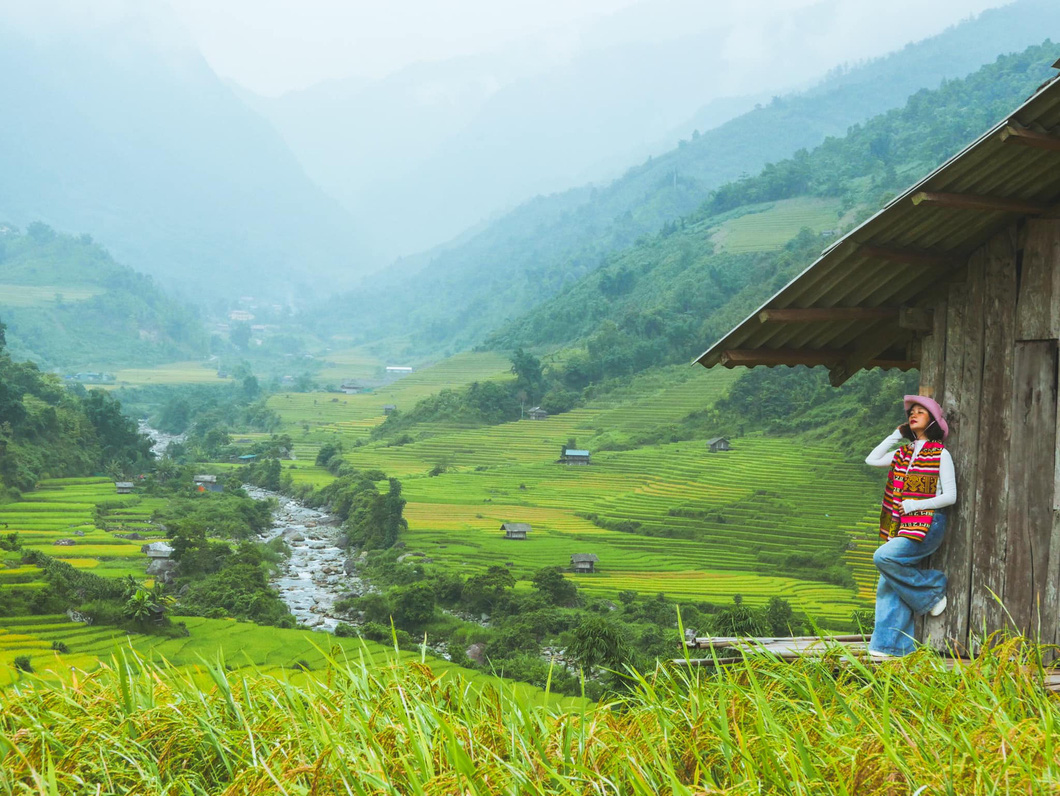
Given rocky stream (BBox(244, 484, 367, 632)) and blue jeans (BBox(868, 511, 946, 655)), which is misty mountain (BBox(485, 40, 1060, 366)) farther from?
blue jeans (BBox(868, 511, 946, 655))

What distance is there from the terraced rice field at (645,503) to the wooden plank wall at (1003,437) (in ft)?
48.0

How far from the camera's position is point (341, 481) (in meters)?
26.0

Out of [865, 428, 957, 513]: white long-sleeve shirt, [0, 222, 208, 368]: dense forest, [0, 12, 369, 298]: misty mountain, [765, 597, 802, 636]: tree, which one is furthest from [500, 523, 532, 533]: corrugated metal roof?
[0, 12, 369, 298]: misty mountain

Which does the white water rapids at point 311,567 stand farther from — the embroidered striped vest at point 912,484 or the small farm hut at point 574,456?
the embroidered striped vest at point 912,484

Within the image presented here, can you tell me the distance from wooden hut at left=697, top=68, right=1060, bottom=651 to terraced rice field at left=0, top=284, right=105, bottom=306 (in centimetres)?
4721

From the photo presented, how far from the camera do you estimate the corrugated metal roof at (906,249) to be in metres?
2.39

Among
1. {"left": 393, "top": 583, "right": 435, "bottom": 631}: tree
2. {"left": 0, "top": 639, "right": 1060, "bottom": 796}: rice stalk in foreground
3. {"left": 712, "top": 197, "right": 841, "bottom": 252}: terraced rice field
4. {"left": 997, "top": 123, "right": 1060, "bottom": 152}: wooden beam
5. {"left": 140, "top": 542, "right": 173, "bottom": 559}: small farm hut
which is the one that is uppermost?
{"left": 712, "top": 197, "right": 841, "bottom": 252}: terraced rice field

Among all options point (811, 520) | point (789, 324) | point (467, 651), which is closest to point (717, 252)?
point (811, 520)

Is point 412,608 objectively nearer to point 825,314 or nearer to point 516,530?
point 516,530

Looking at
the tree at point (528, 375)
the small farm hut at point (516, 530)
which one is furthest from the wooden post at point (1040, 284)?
the tree at point (528, 375)

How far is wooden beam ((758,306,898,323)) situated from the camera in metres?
2.96

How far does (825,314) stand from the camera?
9.97 feet

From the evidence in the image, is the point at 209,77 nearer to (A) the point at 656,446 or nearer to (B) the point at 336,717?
(A) the point at 656,446

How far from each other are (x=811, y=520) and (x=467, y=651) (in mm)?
9224
